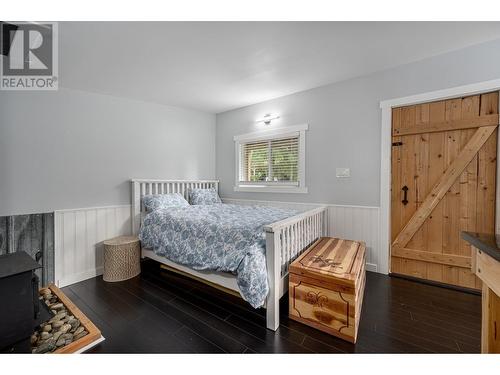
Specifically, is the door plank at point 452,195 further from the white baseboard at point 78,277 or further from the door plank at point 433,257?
the white baseboard at point 78,277

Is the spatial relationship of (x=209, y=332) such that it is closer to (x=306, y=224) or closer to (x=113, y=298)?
(x=113, y=298)

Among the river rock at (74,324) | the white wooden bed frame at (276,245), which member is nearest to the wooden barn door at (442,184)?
the white wooden bed frame at (276,245)

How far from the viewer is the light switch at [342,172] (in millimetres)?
2912

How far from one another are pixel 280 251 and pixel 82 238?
250 cm

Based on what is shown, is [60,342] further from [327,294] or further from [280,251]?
[327,294]

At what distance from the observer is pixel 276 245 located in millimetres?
1757

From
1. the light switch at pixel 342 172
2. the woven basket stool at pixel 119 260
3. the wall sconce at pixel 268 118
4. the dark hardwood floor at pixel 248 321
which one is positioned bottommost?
the dark hardwood floor at pixel 248 321

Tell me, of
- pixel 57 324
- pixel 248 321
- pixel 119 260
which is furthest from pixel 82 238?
pixel 248 321

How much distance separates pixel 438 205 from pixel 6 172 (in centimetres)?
460

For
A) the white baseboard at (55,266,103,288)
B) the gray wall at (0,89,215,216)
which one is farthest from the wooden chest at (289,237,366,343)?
the gray wall at (0,89,215,216)

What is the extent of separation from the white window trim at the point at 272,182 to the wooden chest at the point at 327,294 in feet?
5.08

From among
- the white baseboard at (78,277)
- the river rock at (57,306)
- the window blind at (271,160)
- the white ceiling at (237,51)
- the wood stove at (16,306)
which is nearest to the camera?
the wood stove at (16,306)

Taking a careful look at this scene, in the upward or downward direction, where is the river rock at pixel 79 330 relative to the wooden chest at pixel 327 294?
downward

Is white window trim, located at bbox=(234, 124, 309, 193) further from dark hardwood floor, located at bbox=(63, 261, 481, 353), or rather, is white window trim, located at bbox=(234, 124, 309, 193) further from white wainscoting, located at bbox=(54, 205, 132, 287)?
white wainscoting, located at bbox=(54, 205, 132, 287)
